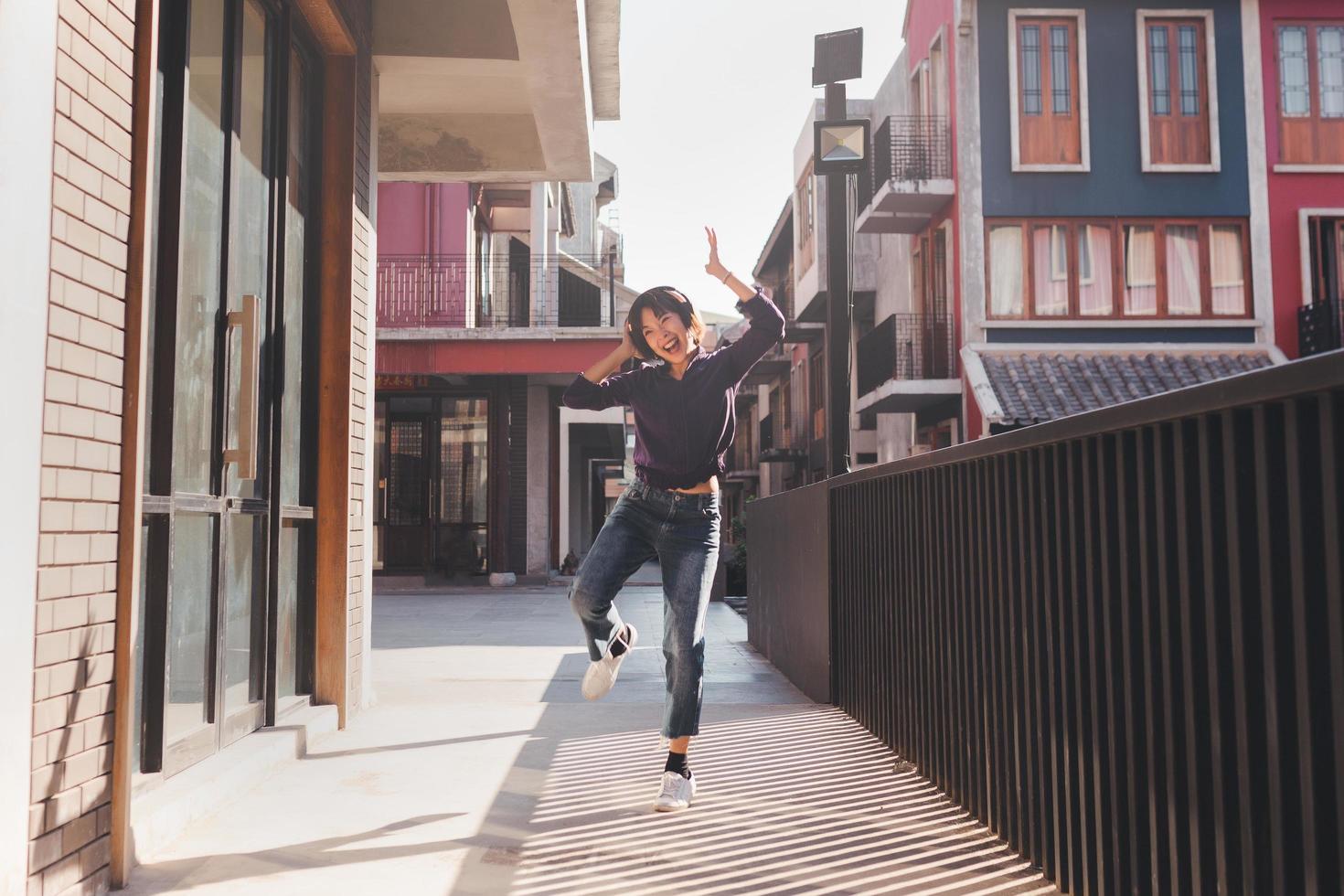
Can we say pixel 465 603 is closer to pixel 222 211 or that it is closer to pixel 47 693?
pixel 222 211

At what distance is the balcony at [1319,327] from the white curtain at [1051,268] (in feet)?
12.6

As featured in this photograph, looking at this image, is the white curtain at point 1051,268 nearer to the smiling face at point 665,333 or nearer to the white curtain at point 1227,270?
the white curtain at point 1227,270

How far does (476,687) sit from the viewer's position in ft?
23.1

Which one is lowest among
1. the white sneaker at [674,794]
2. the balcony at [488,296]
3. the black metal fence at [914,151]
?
the white sneaker at [674,794]

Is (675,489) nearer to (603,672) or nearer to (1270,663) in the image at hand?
(603,672)

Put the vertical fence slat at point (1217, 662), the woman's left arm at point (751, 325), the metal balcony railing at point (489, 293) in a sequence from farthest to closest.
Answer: the metal balcony railing at point (489, 293) → the woman's left arm at point (751, 325) → the vertical fence slat at point (1217, 662)

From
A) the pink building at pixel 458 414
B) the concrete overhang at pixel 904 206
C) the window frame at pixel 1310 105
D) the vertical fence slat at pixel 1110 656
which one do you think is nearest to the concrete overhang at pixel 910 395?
the concrete overhang at pixel 904 206

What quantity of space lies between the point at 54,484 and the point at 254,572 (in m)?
2.17

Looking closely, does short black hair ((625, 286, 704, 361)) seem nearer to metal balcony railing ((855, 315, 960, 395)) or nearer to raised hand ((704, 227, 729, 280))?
raised hand ((704, 227, 729, 280))

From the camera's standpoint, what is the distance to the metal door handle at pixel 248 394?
398 centimetres

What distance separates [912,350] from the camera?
20.5 meters

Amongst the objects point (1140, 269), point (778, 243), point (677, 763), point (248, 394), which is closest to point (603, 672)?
point (677, 763)

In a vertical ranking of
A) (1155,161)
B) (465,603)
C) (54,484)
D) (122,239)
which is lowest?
(465,603)

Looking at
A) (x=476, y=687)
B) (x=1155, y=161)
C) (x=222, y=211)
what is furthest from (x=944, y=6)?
(x=222, y=211)
